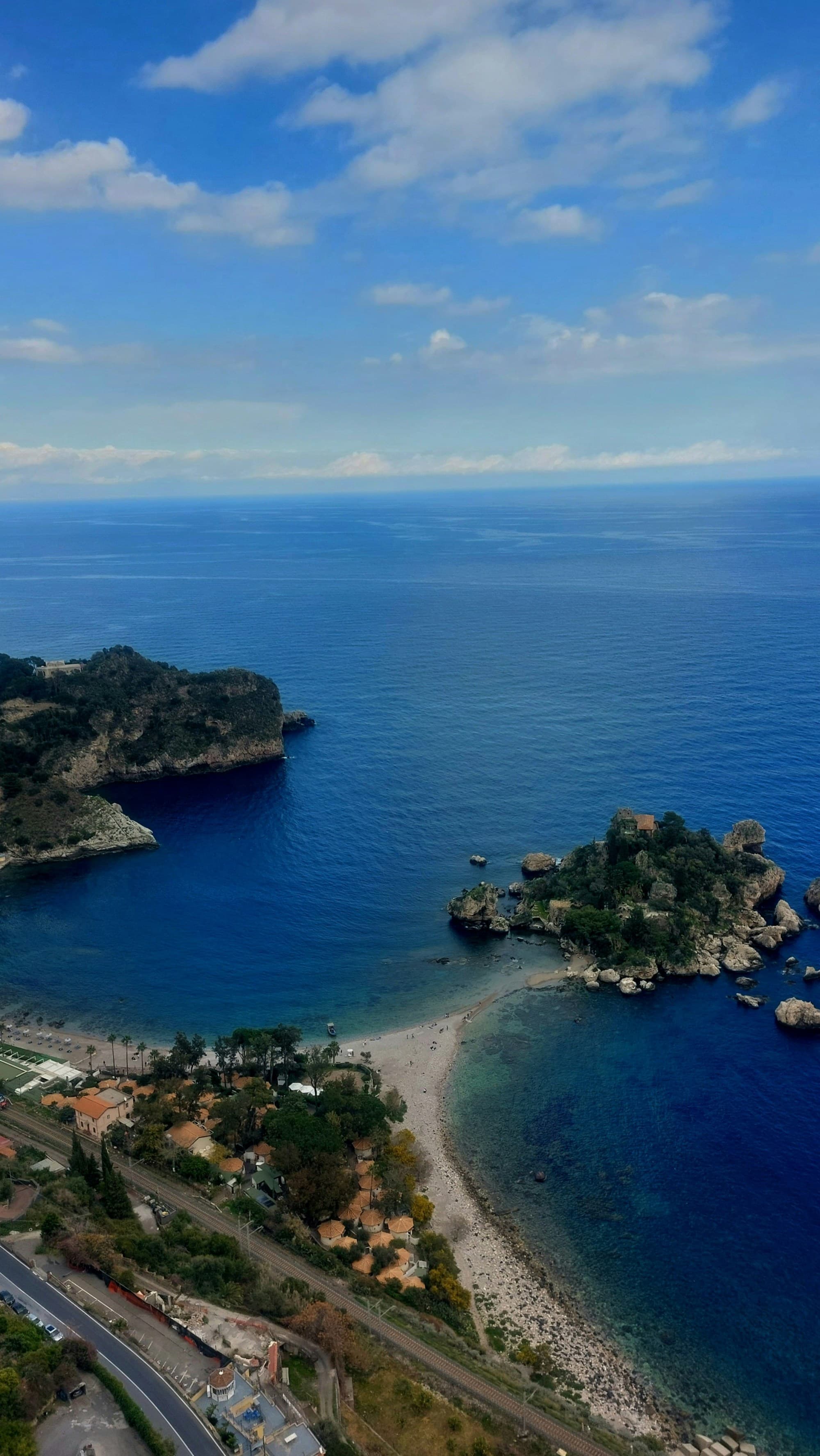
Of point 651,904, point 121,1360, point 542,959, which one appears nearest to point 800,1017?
point 651,904

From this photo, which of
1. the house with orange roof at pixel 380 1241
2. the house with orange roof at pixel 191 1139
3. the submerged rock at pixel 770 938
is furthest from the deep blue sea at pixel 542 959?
the house with orange roof at pixel 191 1139

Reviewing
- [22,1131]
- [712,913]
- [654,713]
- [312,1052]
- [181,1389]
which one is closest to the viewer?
[181,1389]

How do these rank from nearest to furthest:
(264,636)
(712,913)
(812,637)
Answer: (712,913), (812,637), (264,636)

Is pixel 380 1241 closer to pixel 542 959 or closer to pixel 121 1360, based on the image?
pixel 121 1360

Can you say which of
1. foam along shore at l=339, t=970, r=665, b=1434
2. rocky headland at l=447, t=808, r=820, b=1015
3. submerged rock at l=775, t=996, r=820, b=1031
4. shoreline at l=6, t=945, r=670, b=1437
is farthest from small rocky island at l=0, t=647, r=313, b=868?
submerged rock at l=775, t=996, r=820, b=1031

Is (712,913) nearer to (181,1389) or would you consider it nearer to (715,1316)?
(715,1316)

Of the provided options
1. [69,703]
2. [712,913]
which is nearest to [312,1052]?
[712,913]

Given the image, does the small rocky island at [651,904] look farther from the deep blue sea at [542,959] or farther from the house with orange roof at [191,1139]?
the house with orange roof at [191,1139]
